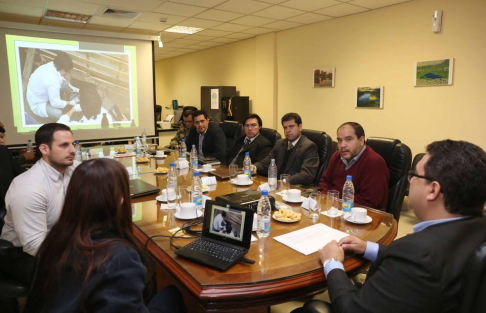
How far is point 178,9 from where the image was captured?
180 inches

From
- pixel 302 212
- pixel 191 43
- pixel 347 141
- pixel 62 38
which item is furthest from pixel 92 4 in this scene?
pixel 302 212

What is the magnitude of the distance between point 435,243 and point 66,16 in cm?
583

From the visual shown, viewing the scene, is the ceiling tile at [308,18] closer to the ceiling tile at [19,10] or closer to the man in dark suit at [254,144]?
the man in dark suit at [254,144]

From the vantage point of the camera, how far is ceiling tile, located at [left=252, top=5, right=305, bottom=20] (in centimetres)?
457

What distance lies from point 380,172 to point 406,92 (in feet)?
8.25

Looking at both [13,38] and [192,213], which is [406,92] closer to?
[192,213]

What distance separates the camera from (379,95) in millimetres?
4559

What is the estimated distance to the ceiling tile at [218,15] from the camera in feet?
15.5

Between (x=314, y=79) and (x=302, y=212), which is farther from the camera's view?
(x=314, y=79)

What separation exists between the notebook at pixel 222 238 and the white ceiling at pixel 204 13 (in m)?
3.57

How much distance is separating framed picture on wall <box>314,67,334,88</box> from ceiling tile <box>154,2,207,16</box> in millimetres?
2069

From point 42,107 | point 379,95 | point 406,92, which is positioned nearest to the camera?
point 406,92

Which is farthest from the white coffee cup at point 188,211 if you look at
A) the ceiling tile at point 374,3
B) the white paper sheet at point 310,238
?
the ceiling tile at point 374,3

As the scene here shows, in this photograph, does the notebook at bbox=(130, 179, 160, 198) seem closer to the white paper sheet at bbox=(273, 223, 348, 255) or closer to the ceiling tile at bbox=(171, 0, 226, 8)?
the white paper sheet at bbox=(273, 223, 348, 255)
